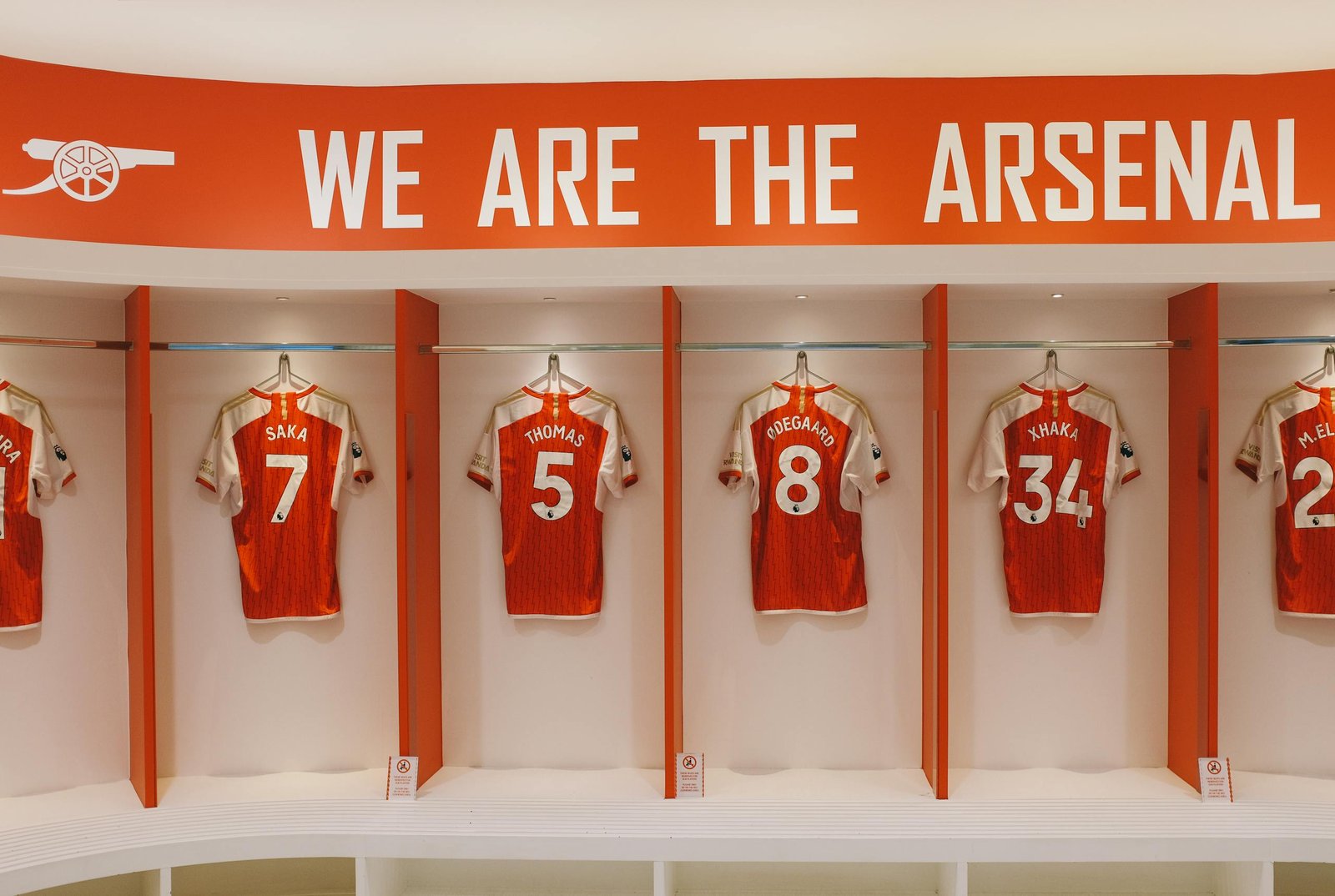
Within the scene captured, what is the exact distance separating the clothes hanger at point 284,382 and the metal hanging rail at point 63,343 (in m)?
0.41

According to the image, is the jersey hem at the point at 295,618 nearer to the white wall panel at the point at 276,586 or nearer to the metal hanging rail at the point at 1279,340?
the white wall panel at the point at 276,586

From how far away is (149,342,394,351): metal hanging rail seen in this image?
8.99ft

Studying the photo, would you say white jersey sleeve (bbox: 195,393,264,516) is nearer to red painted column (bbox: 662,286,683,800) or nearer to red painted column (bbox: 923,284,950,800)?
red painted column (bbox: 662,286,683,800)

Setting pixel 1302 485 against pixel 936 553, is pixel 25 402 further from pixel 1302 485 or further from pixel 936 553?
pixel 1302 485

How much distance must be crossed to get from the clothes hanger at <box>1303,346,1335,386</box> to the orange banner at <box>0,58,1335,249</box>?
0.48 m

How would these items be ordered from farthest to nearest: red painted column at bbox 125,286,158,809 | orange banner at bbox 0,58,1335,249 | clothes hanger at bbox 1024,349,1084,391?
orange banner at bbox 0,58,1335,249 → clothes hanger at bbox 1024,349,1084,391 → red painted column at bbox 125,286,158,809

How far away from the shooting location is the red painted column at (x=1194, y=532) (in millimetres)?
2582

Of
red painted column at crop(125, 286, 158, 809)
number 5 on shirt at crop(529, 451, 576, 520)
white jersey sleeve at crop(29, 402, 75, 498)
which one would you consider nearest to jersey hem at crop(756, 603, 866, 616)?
number 5 on shirt at crop(529, 451, 576, 520)

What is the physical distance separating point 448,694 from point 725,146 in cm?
218

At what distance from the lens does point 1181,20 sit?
9.50 ft

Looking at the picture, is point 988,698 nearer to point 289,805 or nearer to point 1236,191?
point 1236,191

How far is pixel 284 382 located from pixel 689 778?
1873 mm

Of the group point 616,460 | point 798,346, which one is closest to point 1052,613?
point 798,346

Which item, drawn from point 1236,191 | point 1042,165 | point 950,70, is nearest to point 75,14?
point 950,70
